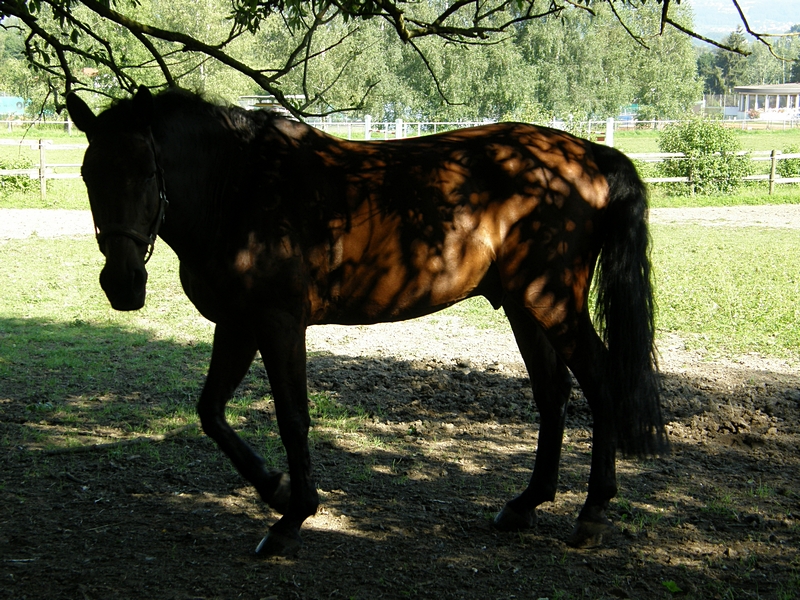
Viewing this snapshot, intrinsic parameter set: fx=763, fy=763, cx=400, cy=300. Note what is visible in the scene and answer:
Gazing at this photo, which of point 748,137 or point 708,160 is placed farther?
point 748,137

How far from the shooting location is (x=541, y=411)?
4.00 m

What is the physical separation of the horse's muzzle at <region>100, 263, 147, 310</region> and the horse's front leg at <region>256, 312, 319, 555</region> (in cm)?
55

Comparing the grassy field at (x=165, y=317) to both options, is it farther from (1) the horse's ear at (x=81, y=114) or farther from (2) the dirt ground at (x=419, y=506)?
(1) the horse's ear at (x=81, y=114)

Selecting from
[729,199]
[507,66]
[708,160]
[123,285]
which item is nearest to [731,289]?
[123,285]

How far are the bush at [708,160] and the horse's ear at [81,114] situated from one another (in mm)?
20499

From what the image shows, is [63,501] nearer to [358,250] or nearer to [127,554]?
[127,554]

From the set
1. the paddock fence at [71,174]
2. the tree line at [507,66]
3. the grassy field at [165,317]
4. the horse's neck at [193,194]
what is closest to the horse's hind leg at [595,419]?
the horse's neck at [193,194]

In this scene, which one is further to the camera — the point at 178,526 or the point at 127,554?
the point at 178,526

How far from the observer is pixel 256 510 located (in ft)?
13.3

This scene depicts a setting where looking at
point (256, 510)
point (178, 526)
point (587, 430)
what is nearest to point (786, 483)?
point (587, 430)

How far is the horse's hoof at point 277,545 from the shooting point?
348cm

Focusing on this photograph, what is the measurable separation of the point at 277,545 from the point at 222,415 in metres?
0.69

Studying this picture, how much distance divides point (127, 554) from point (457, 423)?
8.37ft

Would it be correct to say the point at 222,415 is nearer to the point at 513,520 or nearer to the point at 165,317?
the point at 513,520
